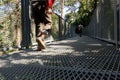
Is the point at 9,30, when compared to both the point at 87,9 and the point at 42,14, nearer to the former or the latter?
the point at 42,14

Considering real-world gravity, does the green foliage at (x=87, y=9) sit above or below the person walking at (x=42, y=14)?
above

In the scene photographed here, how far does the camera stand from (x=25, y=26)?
7.18m

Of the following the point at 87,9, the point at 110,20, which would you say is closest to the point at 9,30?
the point at 110,20

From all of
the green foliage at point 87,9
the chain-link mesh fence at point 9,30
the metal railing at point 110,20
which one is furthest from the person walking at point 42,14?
the green foliage at point 87,9

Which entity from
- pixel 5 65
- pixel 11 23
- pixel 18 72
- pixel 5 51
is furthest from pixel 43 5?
pixel 18 72

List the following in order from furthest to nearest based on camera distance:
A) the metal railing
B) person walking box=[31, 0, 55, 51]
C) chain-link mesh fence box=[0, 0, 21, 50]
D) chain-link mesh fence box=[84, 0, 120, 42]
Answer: chain-link mesh fence box=[84, 0, 120, 42] → the metal railing → person walking box=[31, 0, 55, 51] → chain-link mesh fence box=[0, 0, 21, 50]

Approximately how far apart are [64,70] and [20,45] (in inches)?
148

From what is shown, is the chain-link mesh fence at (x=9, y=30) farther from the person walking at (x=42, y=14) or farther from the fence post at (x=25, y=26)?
the person walking at (x=42, y=14)

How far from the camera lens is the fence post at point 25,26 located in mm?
7032

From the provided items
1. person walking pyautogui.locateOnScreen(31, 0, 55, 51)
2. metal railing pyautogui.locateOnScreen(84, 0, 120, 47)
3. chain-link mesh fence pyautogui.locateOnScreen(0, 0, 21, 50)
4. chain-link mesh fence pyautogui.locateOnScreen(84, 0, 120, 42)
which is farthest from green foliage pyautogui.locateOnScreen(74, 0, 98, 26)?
person walking pyautogui.locateOnScreen(31, 0, 55, 51)

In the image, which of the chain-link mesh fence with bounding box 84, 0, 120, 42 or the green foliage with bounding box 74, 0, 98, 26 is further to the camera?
the green foliage with bounding box 74, 0, 98, 26

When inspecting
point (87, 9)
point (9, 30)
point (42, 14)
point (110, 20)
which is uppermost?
point (87, 9)

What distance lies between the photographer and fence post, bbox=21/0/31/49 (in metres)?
7.03

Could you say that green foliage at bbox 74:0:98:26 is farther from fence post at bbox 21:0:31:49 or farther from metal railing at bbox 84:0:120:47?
fence post at bbox 21:0:31:49
